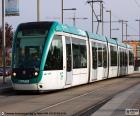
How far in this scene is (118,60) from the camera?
47969mm

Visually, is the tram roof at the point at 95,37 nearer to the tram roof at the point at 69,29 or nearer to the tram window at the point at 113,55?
the tram roof at the point at 69,29

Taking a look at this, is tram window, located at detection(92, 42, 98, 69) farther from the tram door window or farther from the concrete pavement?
the concrete pavement

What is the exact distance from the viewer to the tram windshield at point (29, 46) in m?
25.3

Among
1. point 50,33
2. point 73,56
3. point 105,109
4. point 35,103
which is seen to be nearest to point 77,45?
point 73,56

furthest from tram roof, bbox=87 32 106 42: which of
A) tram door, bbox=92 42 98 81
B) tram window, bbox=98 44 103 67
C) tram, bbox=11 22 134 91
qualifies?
tram, bbox=11 22 134 91

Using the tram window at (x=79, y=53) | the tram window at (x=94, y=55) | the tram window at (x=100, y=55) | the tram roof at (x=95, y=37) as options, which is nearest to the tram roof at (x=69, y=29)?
the tram window at (x=79, y=53)

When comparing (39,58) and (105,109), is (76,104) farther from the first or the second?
(39,58)

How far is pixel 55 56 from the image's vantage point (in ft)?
85.5

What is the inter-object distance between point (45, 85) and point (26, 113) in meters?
8.64

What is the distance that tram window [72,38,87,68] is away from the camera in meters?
29.3

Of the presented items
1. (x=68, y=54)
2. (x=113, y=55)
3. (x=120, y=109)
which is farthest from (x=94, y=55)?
(x=120, y=109)

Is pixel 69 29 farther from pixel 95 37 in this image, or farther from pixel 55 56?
pixel 95 37

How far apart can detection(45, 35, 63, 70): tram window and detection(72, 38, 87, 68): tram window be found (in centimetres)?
265

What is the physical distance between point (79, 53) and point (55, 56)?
4.74 meters
